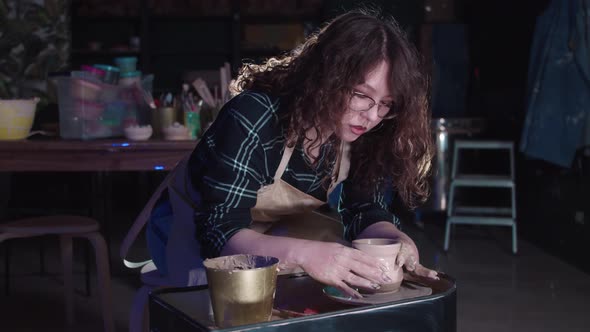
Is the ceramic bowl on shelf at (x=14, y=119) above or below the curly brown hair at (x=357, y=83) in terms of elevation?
below

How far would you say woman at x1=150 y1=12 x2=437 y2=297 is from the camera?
58.4 inches

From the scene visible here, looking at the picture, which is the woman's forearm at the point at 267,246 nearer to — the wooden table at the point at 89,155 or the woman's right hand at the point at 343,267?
the woman's right hand at the point at 343,267

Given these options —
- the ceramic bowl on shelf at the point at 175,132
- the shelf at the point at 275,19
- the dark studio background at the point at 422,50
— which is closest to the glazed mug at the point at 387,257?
the ceramic bowl on shelf at the point at 175,132

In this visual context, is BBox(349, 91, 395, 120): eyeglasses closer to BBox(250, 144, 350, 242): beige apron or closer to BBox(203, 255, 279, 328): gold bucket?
BBox(250, 144, 350, 242): beige apron

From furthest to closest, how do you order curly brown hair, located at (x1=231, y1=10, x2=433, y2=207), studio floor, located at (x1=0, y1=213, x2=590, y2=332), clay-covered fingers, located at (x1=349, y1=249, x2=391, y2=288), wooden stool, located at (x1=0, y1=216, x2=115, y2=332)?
studio floor, located at (x1=0, y1=213, x2=590, y2=332) → wooden stool, located at (x1=0, y1=216, x2=115, y2=332) → curly brown hair, located at (x1=231, y1=10, x2=433, y2=207) → clay-covered fingers, located at (x1=349, y1=249, x2=391, y2=288)

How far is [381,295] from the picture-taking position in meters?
1.38

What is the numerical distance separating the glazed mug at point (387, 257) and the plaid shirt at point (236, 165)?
0.28 metres

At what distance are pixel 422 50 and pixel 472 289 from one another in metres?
3.25

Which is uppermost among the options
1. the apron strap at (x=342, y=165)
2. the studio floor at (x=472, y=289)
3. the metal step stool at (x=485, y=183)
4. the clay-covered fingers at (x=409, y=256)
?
the apron strap at (x=342, y=165)

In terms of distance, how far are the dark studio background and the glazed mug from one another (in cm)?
319

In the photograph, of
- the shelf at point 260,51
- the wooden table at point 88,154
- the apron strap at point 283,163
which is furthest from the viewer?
the shelf at point 260,51

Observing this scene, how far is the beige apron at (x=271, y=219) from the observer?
1.75 m

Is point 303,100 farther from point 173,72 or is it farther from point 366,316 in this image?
point 173,72

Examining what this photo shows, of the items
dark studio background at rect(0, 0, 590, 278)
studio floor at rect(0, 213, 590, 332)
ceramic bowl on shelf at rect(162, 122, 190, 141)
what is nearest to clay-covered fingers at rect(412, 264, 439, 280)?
studio floor at rect(0, 213, 590, 332)
